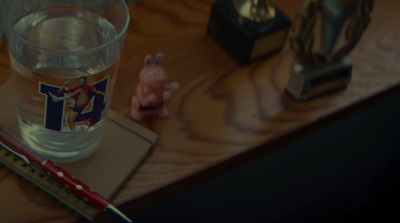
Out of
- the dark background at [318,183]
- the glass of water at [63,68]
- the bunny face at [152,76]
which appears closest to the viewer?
the glass of water at [63,68]

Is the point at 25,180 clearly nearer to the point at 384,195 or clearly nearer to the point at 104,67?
the point at 104,67

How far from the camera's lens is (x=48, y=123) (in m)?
0.54

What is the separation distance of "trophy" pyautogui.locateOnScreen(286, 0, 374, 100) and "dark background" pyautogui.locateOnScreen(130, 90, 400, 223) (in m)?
0.07

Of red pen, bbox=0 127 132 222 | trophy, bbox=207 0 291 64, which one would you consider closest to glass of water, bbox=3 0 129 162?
red pen, bbox=0 127 132 222

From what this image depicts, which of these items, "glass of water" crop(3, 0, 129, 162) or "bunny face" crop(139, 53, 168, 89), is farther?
"bunny face" crop(139, 53, 168, 89)

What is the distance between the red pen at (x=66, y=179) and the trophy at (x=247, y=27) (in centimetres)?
28

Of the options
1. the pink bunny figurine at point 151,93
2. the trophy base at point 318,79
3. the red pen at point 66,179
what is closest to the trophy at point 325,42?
the trophy base at point 318,79

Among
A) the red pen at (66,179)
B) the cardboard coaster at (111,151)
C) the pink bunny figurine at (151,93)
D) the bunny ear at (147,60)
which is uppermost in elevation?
the bunny ear at (147,60)

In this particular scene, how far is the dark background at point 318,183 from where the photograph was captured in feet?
2.76

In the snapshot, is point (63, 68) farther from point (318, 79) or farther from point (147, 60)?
point (318, 79)

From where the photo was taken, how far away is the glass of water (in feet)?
1.65

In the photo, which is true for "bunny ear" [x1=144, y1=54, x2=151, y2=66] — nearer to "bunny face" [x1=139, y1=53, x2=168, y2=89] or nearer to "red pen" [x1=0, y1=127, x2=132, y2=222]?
"bunny face" [x1=139, y1=53, x2=168, y2=89]

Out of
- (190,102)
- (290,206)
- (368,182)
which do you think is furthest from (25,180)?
(368,182)

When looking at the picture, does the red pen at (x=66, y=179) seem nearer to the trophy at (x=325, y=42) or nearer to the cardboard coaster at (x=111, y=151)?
the cardboard coaster at (x=111, y=151)
